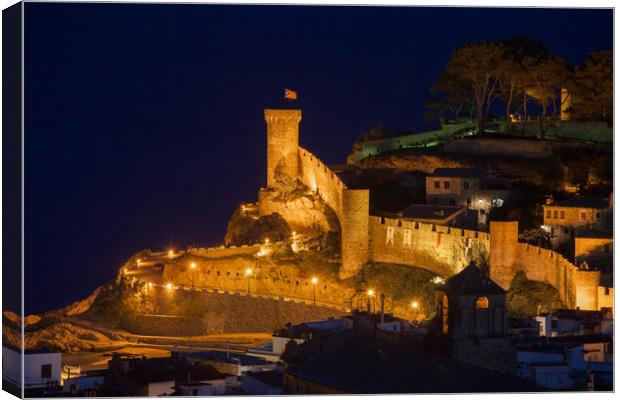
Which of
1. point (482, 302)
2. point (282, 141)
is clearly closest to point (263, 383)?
point (482, 302)

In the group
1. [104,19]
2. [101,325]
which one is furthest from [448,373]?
[104,19]

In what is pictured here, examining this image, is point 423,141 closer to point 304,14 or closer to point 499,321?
point 304,14

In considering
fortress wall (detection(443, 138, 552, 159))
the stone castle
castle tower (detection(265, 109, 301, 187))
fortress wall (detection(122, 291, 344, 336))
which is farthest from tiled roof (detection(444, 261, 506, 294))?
castle tower (detection(265, 109, 301, 187))

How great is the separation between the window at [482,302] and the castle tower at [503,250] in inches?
342

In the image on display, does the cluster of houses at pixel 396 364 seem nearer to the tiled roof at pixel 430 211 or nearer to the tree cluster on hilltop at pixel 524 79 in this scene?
the tiled roof at pixel 430 211

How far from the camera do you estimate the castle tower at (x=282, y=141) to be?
43.3 meters

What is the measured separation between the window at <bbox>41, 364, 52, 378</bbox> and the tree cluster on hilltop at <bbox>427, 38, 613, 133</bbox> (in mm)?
16531

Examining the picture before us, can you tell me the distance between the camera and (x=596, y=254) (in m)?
34.8

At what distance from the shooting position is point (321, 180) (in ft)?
137

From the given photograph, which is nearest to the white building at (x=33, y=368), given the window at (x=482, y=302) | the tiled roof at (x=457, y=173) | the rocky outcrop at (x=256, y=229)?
the window at (x=482, y=302)

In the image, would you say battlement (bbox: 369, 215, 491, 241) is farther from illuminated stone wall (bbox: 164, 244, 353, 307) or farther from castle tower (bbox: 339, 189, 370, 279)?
illuminated stone wall (bbox: 164, 244, 353, 307)

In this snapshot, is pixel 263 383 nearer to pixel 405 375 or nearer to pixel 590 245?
pixel 405 375

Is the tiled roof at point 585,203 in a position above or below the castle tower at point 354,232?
above

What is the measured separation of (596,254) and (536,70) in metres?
8.92
